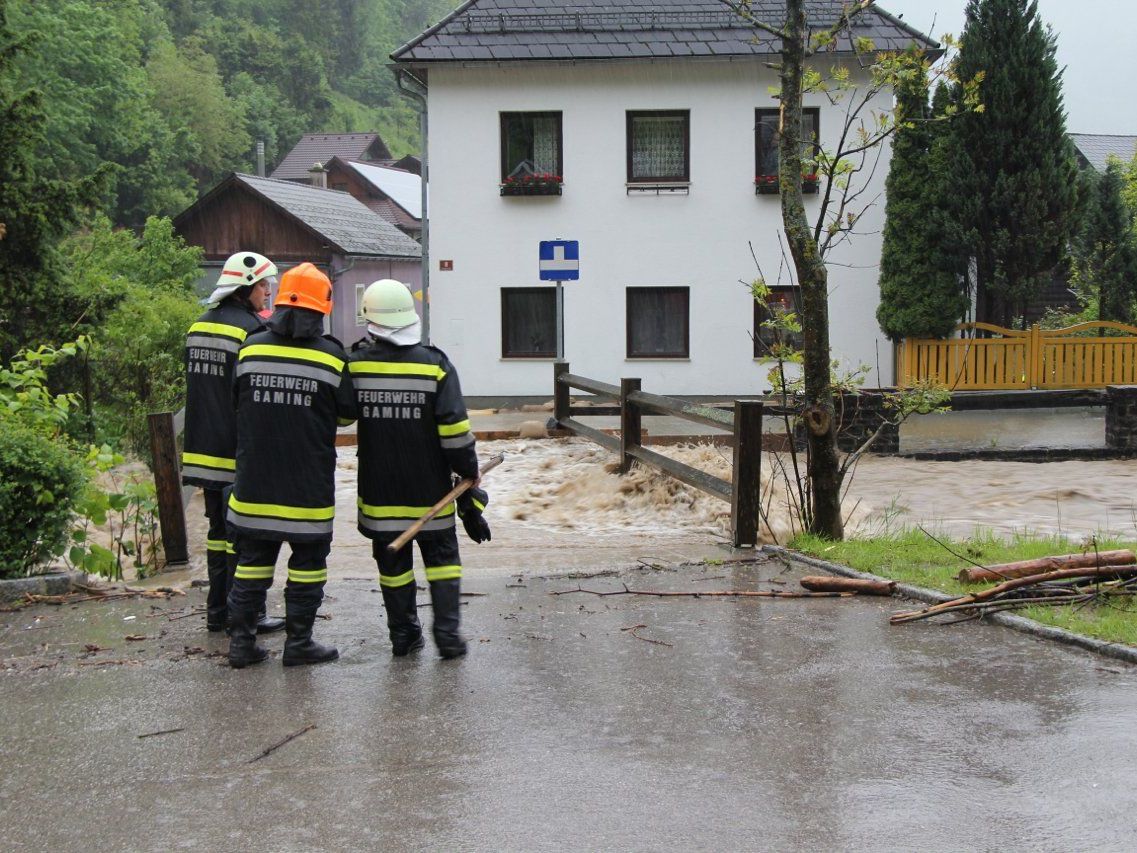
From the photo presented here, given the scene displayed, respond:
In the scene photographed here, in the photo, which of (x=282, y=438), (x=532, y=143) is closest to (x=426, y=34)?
(x=532, y=143)

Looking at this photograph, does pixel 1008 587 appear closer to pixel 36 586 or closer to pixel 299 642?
pixel 299 642

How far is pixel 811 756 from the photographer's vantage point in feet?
14.3

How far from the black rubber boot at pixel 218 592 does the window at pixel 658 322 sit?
57.5ft

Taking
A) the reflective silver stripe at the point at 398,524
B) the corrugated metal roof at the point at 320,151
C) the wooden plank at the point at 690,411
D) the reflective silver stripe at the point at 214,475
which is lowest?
the reflective silver stripe at the point at 398,524

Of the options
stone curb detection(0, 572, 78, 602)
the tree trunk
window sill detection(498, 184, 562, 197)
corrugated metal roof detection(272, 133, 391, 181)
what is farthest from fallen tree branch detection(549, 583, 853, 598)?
corrugated metal roof detection(272, 133, 391, 181)

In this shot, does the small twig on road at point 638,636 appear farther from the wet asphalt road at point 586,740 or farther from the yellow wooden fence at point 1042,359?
the yellow wooden fence at point 1042,359

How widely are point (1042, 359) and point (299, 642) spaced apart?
1815 cm

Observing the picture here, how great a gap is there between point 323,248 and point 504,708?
117ft

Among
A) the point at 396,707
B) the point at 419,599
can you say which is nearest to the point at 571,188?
the point at 419,599

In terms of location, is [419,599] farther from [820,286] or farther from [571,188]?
[571,188]

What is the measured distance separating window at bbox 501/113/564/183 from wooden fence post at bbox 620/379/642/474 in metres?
12.2

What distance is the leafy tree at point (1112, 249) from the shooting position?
23906 mm

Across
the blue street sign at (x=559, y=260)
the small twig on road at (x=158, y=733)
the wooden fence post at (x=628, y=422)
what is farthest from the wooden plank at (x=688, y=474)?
the blue street sign at (x=559, y=260)

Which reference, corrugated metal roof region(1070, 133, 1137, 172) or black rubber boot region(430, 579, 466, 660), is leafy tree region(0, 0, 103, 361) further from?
corrugated metal roof region(1070, 133, 1137, 172)
